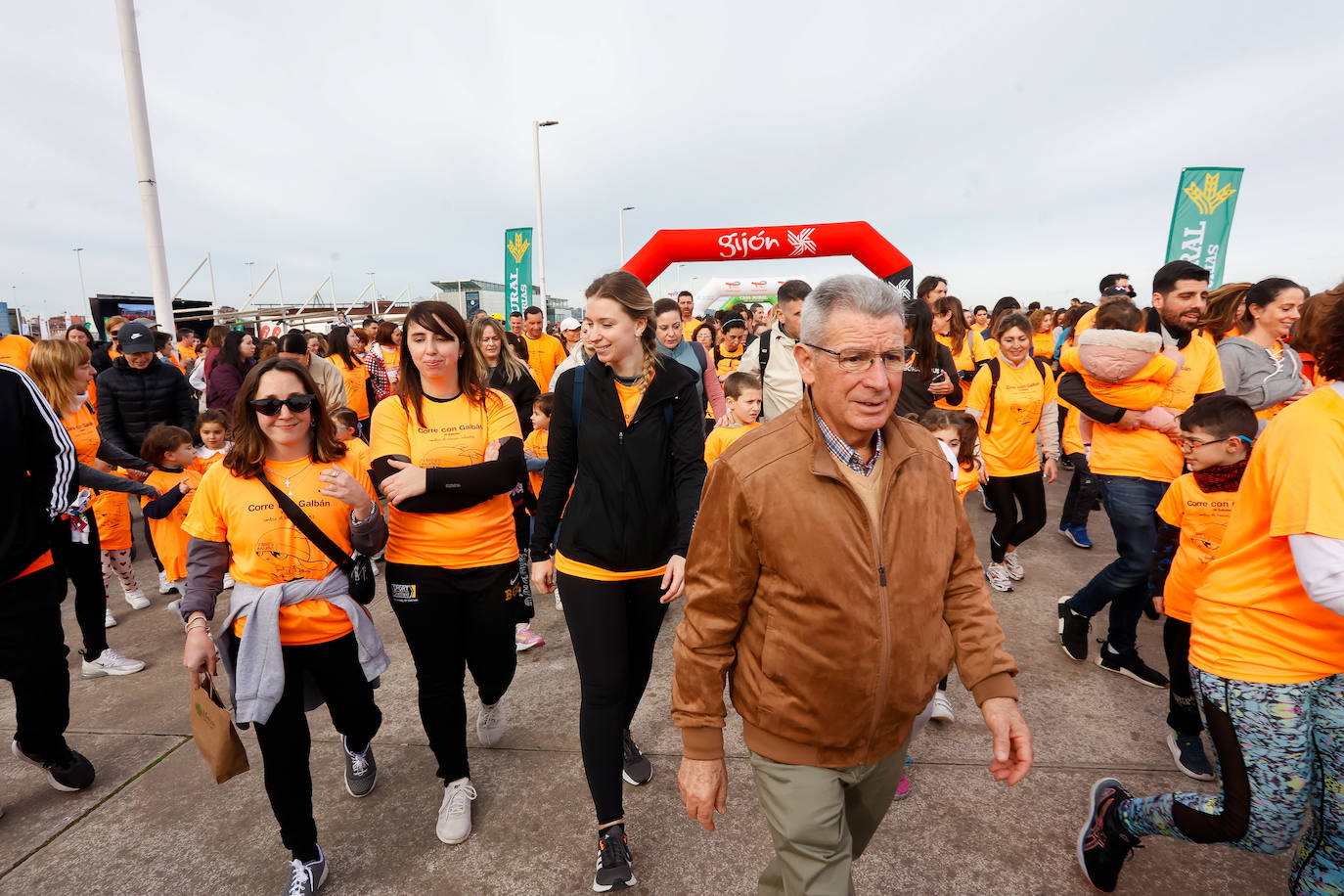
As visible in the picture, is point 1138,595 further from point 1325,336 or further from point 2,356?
point 2,356

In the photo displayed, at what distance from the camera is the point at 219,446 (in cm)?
478

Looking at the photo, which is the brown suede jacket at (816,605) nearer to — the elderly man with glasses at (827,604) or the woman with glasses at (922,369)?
the elderly man with glasses at (827,604)

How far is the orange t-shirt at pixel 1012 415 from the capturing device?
4852mm

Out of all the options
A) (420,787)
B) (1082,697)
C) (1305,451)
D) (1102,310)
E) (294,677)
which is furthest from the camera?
(1102,310)

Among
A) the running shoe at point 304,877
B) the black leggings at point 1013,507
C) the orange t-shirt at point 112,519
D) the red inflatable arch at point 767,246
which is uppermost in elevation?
the red inflatable arch at point 767,246

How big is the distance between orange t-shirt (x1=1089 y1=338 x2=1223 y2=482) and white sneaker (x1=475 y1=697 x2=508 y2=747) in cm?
375

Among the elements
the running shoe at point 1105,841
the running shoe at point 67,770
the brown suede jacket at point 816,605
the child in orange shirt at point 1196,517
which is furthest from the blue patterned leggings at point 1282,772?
the running shoe at point 67,770

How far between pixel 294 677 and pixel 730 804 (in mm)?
1877

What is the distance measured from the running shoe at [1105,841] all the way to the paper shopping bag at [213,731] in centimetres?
306

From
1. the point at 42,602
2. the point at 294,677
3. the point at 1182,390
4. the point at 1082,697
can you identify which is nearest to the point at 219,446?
the point at 42,602

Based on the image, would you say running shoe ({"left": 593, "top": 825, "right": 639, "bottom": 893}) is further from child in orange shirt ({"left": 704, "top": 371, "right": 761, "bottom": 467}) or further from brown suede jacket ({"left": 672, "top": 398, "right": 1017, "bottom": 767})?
child in orange shirt ({"left": 704, "top": 371, "right": 761, "bottom": 467})

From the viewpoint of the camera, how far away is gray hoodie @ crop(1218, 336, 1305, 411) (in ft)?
11.9

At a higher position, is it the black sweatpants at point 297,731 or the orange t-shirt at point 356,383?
the orange t-shirt at point 356,383

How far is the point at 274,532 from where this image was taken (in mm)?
2387
